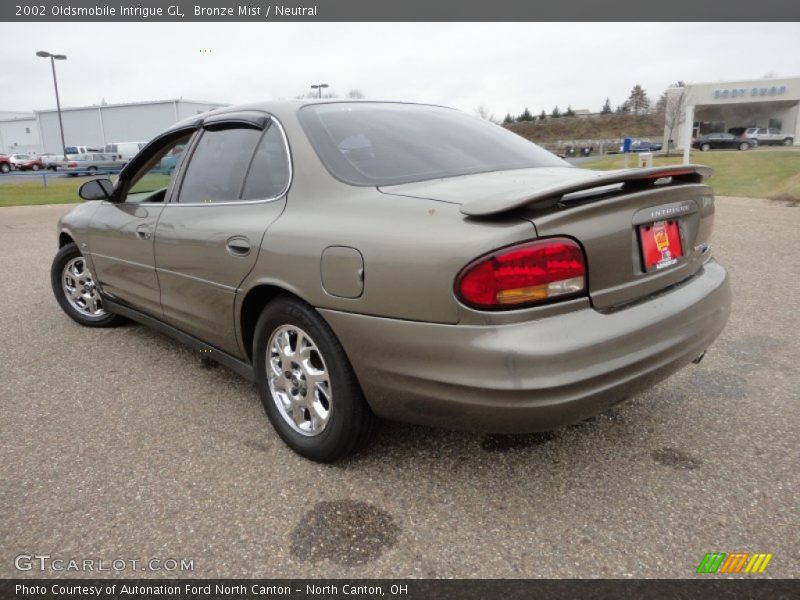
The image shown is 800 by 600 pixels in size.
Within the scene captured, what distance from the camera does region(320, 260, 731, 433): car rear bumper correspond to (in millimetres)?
1889

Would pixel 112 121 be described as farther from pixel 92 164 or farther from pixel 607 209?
pixel 607 209

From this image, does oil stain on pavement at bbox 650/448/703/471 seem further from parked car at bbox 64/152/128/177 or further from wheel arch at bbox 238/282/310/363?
parked car at bbox 64/152/128/177

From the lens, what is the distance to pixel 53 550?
2080 mm

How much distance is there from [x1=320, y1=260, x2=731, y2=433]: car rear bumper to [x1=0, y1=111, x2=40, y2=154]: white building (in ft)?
229

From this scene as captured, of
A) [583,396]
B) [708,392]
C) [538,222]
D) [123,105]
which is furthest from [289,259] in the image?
[123,105]

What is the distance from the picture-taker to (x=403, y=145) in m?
2.72

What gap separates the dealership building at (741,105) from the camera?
50.1m

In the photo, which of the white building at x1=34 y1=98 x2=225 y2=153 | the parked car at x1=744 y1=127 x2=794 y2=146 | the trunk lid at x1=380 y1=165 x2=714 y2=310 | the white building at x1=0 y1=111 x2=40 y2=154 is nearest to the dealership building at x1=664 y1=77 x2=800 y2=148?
the parked car at x1=744 y1=127 x2=794 y2=146

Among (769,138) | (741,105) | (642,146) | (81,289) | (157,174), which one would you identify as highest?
(741,105)

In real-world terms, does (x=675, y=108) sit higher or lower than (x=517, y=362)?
higher

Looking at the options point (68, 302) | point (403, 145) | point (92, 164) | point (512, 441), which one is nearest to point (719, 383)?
point (512, 441)

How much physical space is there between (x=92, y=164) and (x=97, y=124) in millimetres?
18994

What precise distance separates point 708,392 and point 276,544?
2.38m

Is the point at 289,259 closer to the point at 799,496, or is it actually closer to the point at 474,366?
the point at 474,366
